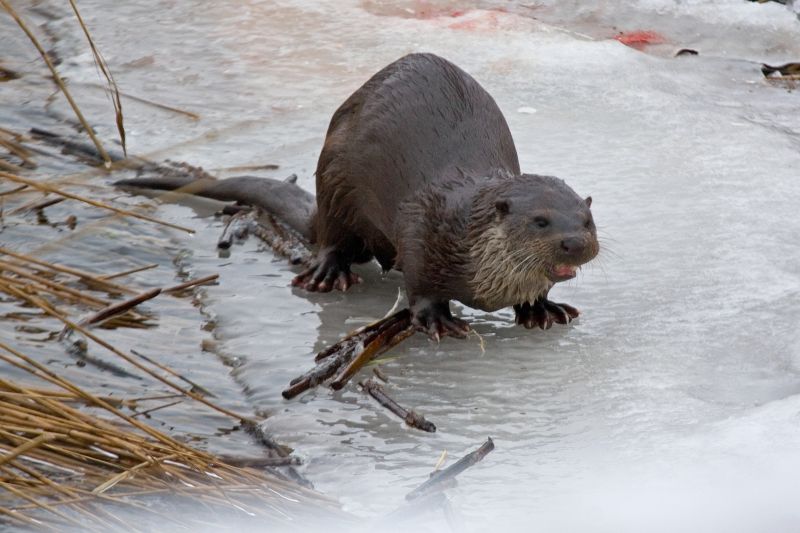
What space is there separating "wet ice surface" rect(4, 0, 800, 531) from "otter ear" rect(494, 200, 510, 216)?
0.32 meters

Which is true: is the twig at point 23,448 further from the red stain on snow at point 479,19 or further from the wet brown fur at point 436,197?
the red stain on snow at point 479,19

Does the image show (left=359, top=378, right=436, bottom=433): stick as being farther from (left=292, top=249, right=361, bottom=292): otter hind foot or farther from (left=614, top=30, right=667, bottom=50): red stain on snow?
(left=614, top=30, right=667, bottom=50): red stain on snow

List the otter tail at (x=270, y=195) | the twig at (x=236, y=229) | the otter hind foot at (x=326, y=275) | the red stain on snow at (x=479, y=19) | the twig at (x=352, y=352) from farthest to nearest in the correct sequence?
the red stain on snow at (x=479, y=19) < the otter tail at (x=270, y=195) < the twig at (x=236, y=229) < the otter hind foot at (x=326, y=275) < the twig at (x=352, y=352)

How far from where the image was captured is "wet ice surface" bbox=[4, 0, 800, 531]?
245cm

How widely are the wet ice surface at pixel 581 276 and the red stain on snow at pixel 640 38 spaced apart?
64 millimetres

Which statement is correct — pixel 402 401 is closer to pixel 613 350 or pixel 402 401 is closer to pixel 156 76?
pixel 613 350

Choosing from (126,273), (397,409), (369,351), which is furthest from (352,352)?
(126,273)

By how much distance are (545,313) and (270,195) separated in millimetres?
1126

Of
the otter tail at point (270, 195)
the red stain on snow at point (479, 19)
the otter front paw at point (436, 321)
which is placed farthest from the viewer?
the red stain on snow at point (479, 19)

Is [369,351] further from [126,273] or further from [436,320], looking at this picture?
[126,273]

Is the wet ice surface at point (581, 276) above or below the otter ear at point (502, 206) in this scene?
below

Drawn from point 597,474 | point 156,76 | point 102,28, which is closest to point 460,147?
point 597,474

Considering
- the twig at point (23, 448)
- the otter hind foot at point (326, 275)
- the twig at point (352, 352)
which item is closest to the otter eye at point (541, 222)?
the twig at point (352, 352)

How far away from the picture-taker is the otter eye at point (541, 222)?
3043 mm
